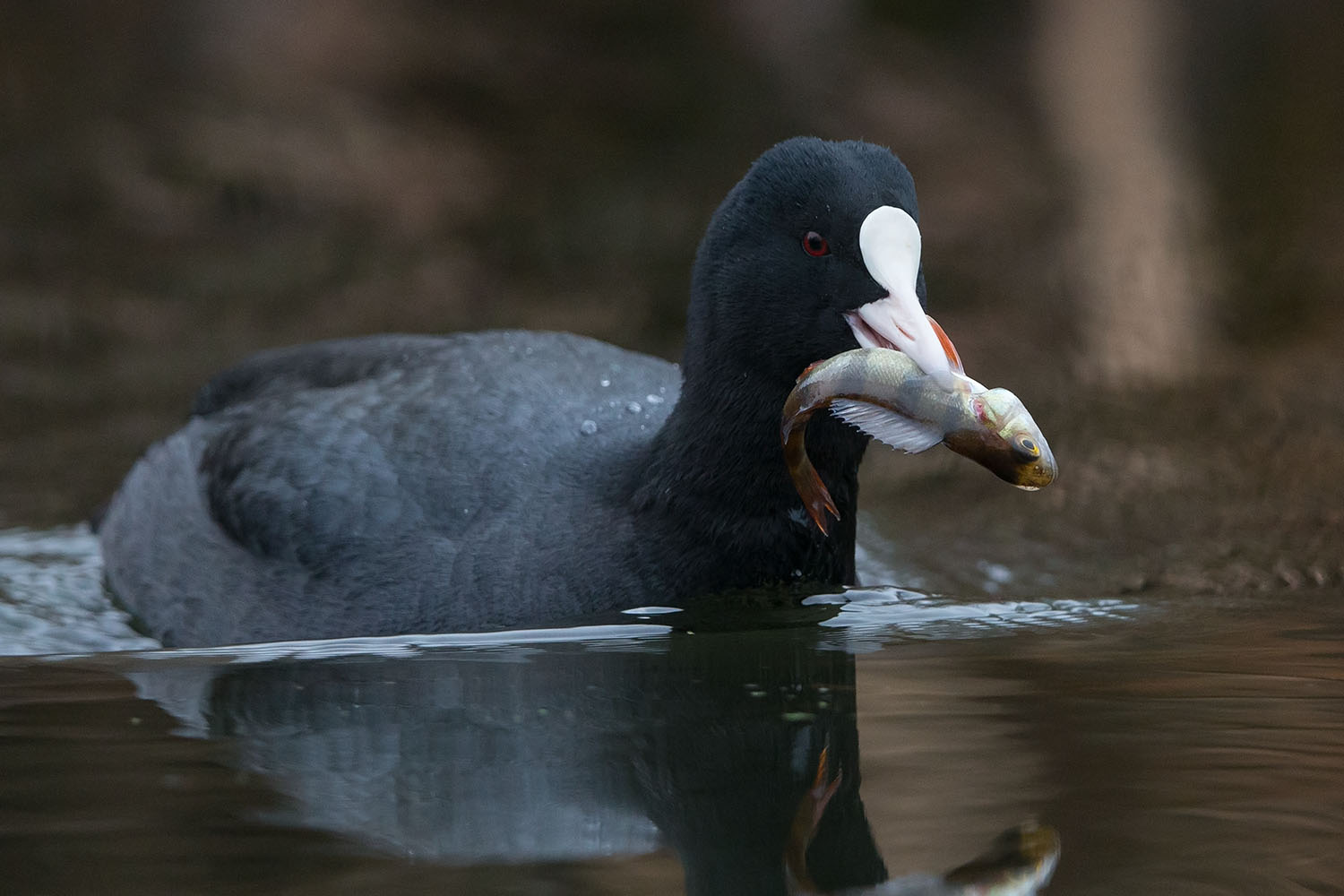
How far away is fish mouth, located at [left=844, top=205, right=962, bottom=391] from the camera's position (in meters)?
2.80

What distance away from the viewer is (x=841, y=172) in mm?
3059

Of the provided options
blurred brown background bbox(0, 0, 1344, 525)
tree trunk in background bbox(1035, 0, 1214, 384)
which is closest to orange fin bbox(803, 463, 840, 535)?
blurred brown background bbox(0, 0, 1344, 525)

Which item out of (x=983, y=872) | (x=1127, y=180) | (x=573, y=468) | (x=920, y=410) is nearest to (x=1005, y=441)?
(x=920, y=410)

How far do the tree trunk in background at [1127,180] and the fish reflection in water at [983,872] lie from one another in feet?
15.0

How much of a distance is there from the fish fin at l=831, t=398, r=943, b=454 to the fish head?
0.24ft

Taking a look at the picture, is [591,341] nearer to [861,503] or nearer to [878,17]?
[861,503]

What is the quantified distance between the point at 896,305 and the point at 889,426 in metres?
0.23

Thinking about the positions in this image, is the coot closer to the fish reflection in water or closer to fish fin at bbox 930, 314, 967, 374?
fish fin at bbox 930, 314, 967, 374

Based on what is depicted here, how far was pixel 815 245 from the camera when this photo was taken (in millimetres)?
3051

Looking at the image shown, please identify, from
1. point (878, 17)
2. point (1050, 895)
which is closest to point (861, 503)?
point (1050, 895)

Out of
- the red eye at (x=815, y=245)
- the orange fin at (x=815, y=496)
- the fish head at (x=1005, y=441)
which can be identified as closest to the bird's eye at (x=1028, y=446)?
the fish head at (x=1005, y=441)

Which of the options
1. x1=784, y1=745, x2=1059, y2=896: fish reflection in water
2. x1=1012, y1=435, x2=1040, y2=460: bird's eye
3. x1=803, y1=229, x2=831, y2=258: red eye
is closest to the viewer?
x1=784, y1=745, x2=1059, y2=896: fish reflection in water

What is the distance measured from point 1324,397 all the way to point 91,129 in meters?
5.86

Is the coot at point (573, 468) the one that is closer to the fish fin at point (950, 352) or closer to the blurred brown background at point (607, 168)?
the fish fin at point (950, 352)
